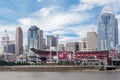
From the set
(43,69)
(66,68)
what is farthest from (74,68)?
(43,69)

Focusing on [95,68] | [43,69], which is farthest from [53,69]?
[95,68]

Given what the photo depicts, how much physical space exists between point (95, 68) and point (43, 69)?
2633cm

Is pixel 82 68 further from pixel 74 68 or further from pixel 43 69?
pixel 43 69

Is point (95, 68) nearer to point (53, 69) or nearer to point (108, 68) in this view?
point (108, 68)

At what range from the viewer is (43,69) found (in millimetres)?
158750

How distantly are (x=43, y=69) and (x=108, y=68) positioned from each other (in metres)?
33.5

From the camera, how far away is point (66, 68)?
157 meters

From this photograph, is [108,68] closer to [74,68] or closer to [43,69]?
[74,68]

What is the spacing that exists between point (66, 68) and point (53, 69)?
21.6 ft

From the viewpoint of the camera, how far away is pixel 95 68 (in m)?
158

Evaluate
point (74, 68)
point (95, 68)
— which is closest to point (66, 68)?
point (74, 68)

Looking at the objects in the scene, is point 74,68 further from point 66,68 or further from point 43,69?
point 43,69

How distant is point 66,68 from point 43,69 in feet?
38.6

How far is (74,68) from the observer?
157 metres
